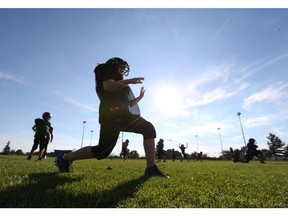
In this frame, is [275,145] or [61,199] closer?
[61,199]

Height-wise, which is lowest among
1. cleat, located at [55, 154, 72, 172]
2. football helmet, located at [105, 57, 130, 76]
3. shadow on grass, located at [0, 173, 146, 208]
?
shadow on grass, located at [0, 173, 146, 208]

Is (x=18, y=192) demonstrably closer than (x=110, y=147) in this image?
Yes

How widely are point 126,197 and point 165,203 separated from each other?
48 cm

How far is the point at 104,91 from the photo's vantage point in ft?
13.1

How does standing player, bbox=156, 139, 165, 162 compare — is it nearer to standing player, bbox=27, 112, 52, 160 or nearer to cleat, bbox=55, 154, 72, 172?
standing player, bbox=27, 112, 52, 160

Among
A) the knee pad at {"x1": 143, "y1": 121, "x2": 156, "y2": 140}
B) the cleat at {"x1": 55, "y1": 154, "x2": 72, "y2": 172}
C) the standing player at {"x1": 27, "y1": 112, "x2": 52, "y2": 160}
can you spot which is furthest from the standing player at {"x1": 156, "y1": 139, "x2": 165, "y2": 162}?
the knee pad at {"x1": 143, "y1": 121, "x2": 156, "y2": 140}

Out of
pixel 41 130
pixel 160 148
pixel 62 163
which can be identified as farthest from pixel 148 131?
pixel 160 148

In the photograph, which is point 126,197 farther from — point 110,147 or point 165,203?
point 110,147

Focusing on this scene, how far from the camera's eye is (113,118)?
12.6ft

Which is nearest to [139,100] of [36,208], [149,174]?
[149,174]

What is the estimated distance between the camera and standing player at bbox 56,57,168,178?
383 cm

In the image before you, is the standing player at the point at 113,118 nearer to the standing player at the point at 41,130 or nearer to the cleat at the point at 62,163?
the cleat at the point at 62,163

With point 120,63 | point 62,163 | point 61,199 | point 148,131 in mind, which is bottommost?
point 61,199

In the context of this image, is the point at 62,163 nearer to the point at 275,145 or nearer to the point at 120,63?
the point at 120,63
